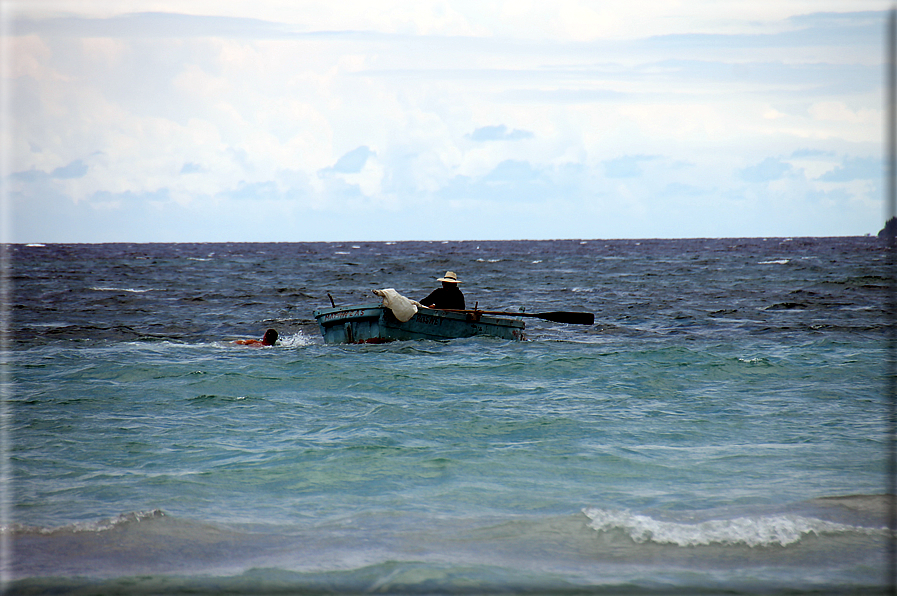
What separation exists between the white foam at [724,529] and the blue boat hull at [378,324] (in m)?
9.20

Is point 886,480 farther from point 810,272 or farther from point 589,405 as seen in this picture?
point 810,272

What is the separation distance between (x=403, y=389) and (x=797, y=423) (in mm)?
5642

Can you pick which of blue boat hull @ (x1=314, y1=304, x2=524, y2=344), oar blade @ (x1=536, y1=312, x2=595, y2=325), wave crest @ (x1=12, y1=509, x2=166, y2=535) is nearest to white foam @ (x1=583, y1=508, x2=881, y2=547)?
wave crest @ (x1=12, y1=509, x2=166, y2=535)

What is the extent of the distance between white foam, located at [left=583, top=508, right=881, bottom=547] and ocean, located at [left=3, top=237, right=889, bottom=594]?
2 centimetres

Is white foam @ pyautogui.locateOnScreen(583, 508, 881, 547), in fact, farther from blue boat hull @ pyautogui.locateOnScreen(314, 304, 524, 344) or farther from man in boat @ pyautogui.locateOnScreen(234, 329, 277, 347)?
man in boat @ pyautogui.locateOnScreen(234, 329, 277, 347)

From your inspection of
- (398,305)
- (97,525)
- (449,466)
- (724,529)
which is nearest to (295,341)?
(398,305)

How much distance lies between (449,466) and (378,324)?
24.8 feet

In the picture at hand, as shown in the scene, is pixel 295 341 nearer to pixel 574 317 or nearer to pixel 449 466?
pixel 574 317

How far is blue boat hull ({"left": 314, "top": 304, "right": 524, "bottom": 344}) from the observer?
14.4 meters

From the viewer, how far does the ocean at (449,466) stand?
4758mm

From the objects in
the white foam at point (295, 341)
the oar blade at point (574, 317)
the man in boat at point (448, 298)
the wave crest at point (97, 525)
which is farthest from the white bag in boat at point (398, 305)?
the wave crest at point (97, 525)

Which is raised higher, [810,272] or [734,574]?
[810,272]

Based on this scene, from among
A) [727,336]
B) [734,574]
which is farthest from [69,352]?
[727,336]

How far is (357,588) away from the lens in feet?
14.5
